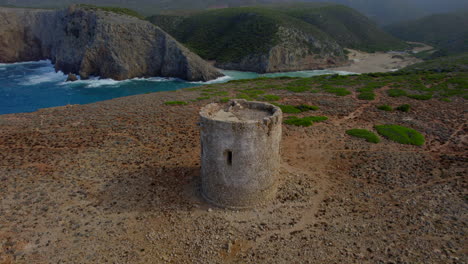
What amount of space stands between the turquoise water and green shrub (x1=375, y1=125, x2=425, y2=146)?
44.1m

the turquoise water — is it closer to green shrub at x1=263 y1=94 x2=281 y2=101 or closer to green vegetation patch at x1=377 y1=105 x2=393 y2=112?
green shrub at x1=263 y1=94 x2=281 y2=101

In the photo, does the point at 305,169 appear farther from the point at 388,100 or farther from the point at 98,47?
the point at 98,47

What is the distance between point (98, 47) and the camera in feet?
198

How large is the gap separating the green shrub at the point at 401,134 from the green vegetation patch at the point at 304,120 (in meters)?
4.08

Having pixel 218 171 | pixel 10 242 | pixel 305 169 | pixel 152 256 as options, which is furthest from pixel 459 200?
pixel 10 242

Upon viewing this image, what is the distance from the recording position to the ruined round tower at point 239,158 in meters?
10.8

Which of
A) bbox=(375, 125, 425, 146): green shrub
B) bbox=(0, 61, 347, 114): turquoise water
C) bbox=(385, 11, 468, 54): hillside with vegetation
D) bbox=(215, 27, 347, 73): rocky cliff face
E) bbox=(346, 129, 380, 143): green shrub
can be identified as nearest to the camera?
bbox=(375, 125, 425, 146): green shrub

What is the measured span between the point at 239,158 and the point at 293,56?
243 ft

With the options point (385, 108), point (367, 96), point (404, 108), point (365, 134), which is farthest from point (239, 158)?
point (367, 96)

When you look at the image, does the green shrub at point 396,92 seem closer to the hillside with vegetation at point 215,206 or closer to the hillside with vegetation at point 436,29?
the hillside with vegetation at point 215,206

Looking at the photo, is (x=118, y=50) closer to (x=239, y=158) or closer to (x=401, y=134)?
(x=401, y=134)

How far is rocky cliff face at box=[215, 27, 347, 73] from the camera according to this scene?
76000 mm

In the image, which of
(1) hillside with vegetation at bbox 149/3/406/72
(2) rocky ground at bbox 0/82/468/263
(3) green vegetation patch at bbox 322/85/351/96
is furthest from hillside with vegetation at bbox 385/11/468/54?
(2) rocky ground at bbox 0/82/468/263

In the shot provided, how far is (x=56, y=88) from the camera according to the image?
55.8m
